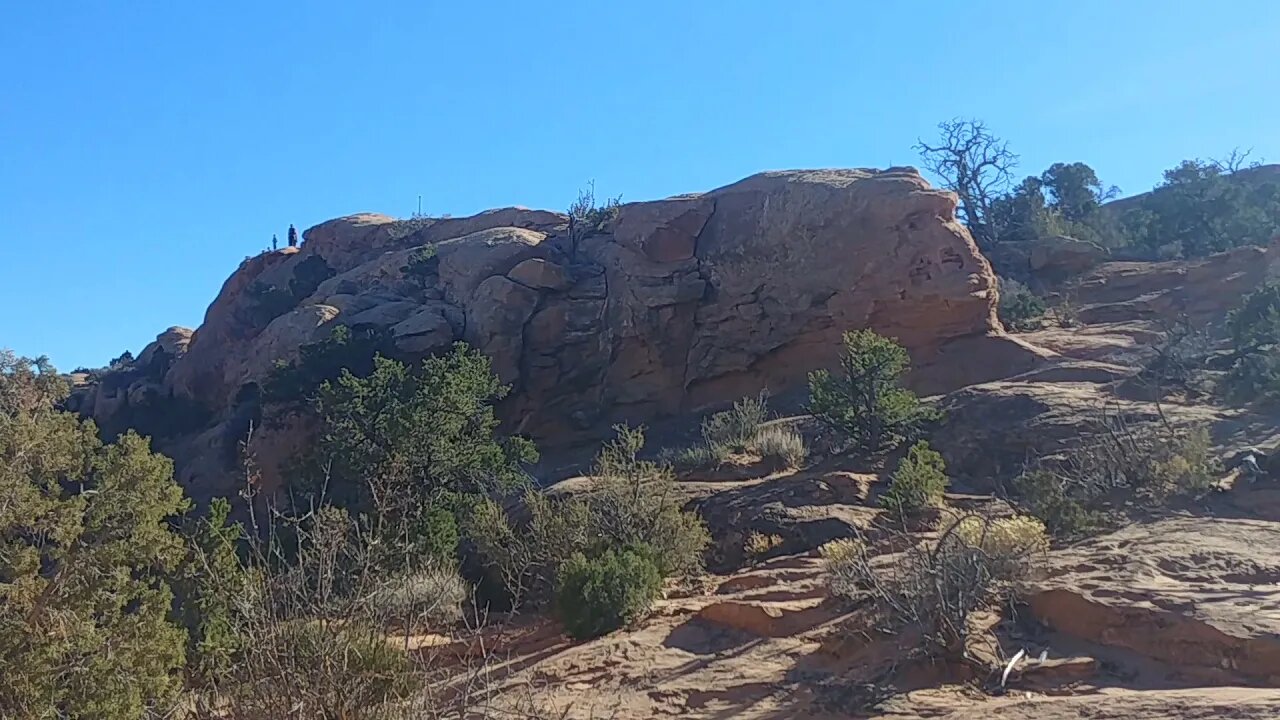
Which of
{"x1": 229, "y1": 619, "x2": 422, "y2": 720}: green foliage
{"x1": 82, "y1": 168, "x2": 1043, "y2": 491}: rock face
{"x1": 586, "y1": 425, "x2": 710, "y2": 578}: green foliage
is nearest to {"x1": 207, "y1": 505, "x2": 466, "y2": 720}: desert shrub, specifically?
{"x1": 229, "y1": 619, "x2": 422, "y2": 720}: green foliage

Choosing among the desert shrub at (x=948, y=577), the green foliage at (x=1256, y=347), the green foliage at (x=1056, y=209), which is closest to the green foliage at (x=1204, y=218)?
the green foliage at (x=1056, y=209)

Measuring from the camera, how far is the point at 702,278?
2350 centimetres

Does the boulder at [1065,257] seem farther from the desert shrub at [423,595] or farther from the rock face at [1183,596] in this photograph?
the desert shrub at [423,595]

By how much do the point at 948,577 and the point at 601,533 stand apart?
5.39 metres

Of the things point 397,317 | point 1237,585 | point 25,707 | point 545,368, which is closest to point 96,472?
point 25,707

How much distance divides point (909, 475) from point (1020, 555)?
14.1 feet

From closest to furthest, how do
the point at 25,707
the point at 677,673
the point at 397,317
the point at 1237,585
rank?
the point at 25,707
the point at 1237,585
the point at 677,673
the point at 397,317

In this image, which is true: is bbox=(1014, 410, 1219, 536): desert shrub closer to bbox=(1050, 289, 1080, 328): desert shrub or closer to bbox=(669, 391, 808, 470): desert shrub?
bbox=(669, 391, 808, 470): desert shrub

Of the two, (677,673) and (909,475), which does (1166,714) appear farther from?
(909,475)

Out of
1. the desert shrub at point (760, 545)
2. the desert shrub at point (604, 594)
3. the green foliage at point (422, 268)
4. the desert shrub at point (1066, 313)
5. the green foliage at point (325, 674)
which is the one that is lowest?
the desert shrub at point (760, 545)

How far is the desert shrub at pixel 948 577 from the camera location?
7.43 meters

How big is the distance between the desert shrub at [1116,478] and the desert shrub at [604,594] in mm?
4279

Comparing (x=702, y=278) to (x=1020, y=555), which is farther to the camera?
(x=702, y=278)

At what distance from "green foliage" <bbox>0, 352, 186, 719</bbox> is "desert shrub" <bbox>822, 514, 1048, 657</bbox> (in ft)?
19.1
